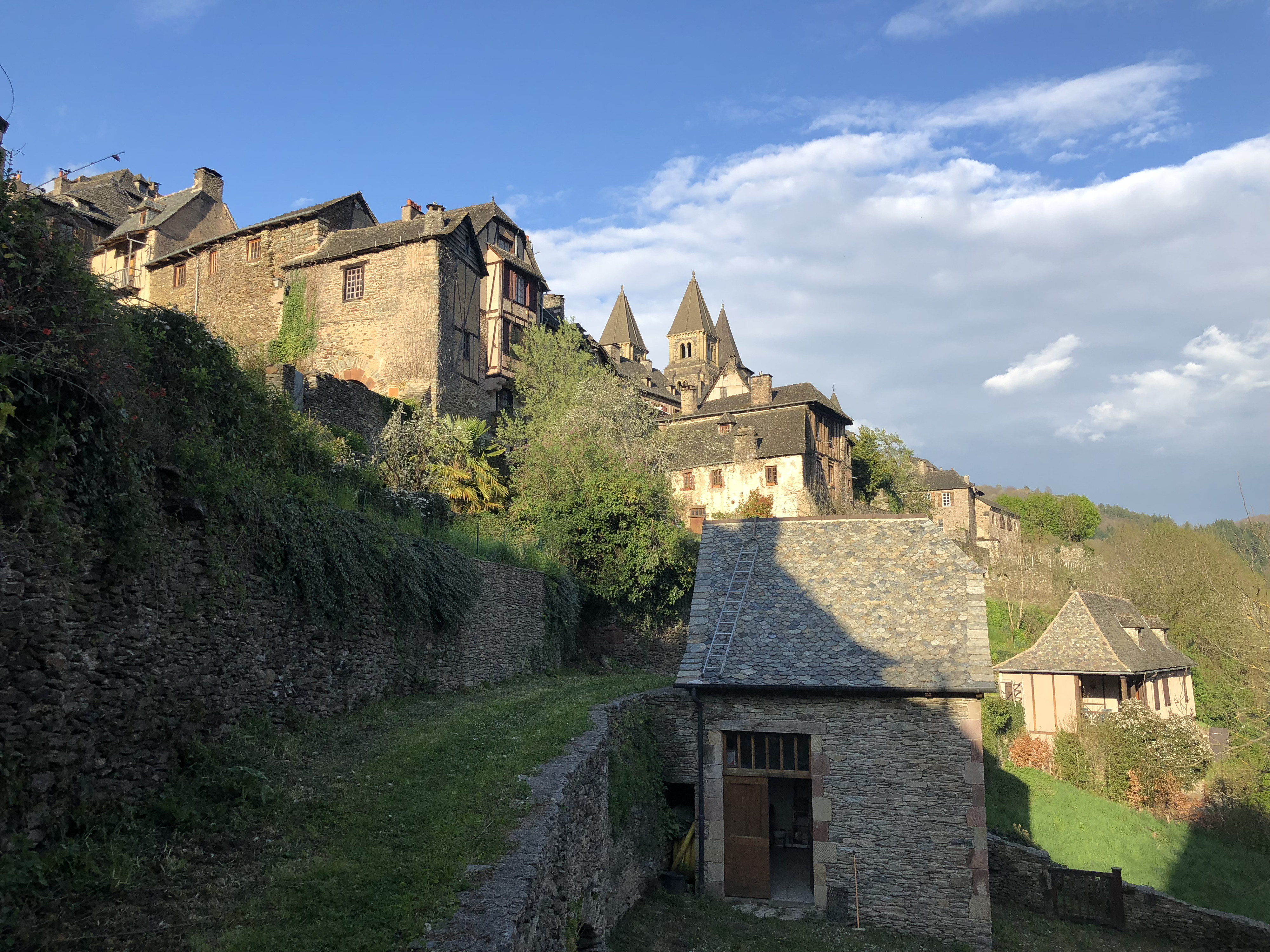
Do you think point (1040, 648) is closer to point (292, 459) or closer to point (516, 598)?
point (516, 598)

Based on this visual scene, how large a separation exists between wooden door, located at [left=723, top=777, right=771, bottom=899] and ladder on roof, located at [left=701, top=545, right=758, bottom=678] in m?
1.90

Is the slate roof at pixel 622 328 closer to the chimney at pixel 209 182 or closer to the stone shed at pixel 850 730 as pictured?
the chimney at pixel 209 182

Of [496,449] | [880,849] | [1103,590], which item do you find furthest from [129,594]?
[1103,590]

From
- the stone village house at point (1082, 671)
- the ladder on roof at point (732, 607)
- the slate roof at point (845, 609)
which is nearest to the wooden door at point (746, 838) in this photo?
the slate roof at point (845, 609)

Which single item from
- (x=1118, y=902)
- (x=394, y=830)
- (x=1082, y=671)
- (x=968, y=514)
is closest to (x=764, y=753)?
(x=1118, y=902)

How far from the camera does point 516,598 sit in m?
17.8

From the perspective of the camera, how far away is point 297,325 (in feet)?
96.0

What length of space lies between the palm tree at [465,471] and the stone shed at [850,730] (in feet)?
26.1

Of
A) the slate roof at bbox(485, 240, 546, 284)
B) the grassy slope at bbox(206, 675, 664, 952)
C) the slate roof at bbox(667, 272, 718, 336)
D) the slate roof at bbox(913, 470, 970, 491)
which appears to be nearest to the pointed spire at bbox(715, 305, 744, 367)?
the slate roof at bbox(667, 272, 718, 336)

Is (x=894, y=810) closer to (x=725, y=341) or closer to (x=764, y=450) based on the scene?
(x=764, y=450)

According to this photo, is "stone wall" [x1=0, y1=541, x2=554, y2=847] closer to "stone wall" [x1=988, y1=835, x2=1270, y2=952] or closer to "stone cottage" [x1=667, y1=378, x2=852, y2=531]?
"stone wall" [x1=988, y1=835, x2=1270, y2=952]

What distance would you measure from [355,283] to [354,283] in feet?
0.17

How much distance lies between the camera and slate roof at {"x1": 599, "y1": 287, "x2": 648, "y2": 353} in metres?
80.2

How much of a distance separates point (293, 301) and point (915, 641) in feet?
Answer: 79.0
